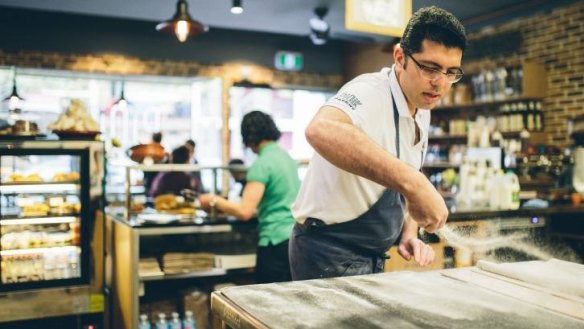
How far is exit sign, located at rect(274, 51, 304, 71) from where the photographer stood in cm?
916

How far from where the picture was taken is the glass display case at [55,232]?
3699mm

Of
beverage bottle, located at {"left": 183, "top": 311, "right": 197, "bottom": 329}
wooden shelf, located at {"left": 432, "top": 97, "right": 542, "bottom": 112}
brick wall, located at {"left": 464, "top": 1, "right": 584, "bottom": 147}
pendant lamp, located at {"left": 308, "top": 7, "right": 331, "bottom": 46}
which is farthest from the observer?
pendant lamp, located at {"left": 308, "top": 7, "right": 331, "bottom": 46}

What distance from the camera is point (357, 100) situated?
73.8 inches

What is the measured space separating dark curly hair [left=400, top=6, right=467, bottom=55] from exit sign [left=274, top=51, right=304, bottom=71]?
750 centimetres

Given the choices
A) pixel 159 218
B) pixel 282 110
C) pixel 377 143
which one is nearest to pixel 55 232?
pixel 159 218

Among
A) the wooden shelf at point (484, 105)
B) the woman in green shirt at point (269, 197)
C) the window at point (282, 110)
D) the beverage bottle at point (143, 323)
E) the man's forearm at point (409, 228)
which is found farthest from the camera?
the window at point (282, 110)

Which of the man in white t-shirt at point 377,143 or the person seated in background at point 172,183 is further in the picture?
the person seated in background at point 172,183

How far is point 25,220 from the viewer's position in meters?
3.75

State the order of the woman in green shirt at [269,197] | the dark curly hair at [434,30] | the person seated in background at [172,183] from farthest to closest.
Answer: the person seated in background at [172,183], the woman in green shirt at [269,197], the dark curly hair at [434,30]

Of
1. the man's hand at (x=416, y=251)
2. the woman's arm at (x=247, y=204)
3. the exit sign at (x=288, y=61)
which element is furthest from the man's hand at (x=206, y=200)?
the exit sign at (x=288, y=61)

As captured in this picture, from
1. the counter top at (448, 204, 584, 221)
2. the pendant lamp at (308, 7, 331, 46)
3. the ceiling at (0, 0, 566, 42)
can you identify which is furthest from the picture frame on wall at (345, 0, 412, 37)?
the pendant lamp at (308, 7, 331, 46)

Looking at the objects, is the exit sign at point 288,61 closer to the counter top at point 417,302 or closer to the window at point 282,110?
the window at point 282,110

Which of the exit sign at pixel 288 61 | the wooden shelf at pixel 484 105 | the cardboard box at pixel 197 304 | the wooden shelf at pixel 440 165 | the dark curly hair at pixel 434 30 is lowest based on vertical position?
the cardboard box at pixel 197 304

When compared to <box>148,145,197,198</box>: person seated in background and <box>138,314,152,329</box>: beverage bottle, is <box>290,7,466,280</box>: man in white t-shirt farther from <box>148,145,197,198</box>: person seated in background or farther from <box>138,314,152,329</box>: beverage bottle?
<box>148,145,197,198</box>: person seated in background
